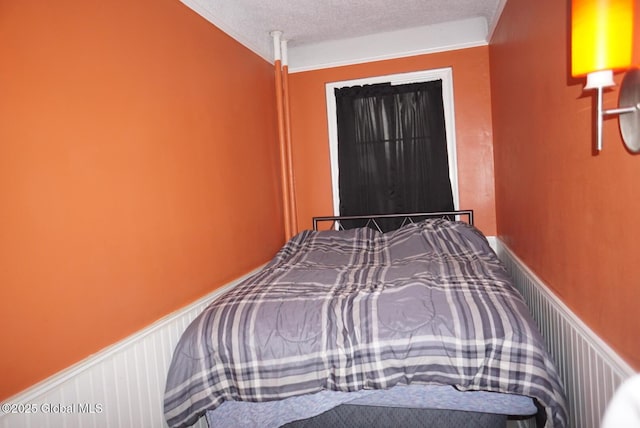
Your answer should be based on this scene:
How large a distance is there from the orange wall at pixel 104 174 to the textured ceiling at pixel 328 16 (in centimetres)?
37

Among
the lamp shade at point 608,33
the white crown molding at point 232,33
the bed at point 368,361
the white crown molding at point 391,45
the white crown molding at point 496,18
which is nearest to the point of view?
the lamp shade at point 608,33

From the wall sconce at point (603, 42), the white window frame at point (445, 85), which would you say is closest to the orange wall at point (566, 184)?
the wall sconce at point (603, 42)

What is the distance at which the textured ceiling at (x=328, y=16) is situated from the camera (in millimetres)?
2549

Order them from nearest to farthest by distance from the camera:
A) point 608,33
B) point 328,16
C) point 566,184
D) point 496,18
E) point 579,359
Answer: point 608,33 < point 579,359 < point 566,184 < point 496,18 < point 328,16

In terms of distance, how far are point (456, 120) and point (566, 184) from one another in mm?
1842

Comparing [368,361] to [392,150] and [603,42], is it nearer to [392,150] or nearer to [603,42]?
[603,42]

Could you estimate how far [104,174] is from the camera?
1.42m

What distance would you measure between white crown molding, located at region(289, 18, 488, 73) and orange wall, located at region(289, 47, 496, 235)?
5 centimetres

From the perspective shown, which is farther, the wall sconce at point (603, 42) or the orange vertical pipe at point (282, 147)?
the orange vertical pipe at point (282, 147)

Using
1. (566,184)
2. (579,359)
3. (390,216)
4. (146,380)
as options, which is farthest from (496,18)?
(146,380)

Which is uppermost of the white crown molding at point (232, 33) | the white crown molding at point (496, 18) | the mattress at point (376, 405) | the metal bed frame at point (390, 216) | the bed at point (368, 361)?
the white crown molding at point (496, 18)

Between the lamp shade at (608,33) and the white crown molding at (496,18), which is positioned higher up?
the white crown molding at (496,18)

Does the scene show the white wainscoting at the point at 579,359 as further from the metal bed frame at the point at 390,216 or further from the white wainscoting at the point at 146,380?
the metal bed frame at the point at 390,216

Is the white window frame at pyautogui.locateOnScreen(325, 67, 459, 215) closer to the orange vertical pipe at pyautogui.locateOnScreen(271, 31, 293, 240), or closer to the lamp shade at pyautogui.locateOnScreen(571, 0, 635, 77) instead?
the orange vertical pipe at pyautogui.locateOnScreen(271, 31, 293, 240)
